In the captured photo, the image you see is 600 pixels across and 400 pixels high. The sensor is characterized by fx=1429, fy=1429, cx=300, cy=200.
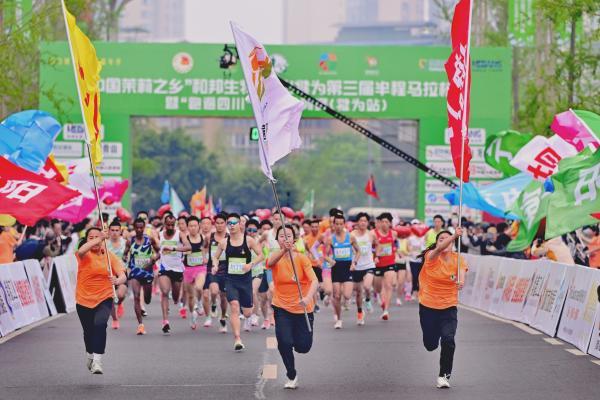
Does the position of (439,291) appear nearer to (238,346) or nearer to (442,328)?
(442,328)

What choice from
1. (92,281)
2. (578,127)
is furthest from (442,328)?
(578,127)

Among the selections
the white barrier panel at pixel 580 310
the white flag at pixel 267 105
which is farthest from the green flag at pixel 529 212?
the white flag at pixel 267 105

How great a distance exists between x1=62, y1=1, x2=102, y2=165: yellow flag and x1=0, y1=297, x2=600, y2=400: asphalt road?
7.94 ft

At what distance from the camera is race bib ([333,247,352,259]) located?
22.0 m

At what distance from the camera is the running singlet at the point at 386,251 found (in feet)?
80.1

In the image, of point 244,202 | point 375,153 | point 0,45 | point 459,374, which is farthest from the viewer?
point 375,153

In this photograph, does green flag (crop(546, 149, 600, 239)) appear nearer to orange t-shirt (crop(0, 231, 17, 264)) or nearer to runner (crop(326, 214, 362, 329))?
runner (crop(326, 214, 362, 329))

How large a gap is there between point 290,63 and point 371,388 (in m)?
26.5

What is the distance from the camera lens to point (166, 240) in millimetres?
21938

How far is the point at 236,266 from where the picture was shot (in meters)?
18.3

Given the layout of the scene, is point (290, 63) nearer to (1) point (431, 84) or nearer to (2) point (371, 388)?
(1) point (431, 84)

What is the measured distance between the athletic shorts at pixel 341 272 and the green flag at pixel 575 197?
13.2 ft

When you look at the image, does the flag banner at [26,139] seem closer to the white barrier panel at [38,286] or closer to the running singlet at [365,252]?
the white barrier panel at [38,286]

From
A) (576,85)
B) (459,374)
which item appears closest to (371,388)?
(459,374)
